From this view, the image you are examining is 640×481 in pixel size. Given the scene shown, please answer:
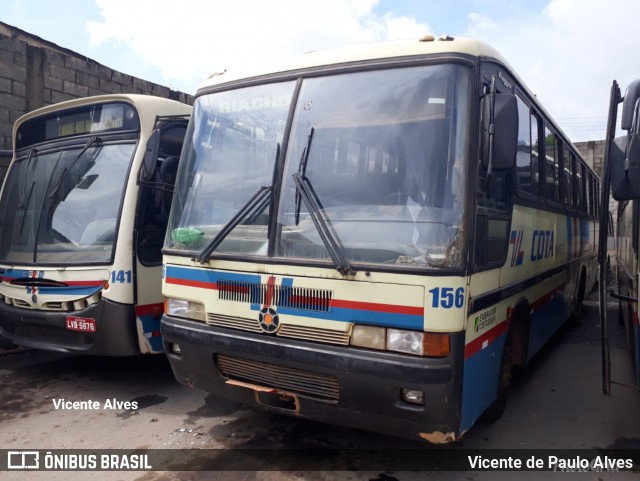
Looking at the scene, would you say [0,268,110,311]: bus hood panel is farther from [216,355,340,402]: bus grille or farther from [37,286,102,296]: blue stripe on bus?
[216,355,340,402]: bus grille

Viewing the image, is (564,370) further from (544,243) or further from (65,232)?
(65,232)

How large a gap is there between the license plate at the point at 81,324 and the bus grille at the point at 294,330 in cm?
171

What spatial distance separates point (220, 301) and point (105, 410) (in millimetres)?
2005

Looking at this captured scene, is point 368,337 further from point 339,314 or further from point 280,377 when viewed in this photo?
point 280,377

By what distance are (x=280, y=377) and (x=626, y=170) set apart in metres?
2.61

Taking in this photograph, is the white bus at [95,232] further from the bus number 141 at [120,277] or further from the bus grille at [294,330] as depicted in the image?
the bus grille at [294,330]

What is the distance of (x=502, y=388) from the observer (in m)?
4.17

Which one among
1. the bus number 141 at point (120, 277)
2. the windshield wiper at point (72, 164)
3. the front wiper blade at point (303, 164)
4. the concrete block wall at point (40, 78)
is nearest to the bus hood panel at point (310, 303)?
the front wiper blade at point (303, 164)

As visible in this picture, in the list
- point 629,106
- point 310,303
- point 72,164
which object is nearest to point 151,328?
point 72,164

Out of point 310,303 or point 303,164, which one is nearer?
point 310,303

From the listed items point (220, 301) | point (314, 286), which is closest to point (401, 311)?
point (314, 286)

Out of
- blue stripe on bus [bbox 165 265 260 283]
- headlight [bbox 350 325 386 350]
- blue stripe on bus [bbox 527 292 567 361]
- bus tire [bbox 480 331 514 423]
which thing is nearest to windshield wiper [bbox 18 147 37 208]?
blue stripe on bus [bbox 165 265 260 283]

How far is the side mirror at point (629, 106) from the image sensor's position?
3344 millimetres

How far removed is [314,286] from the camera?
320 cm
